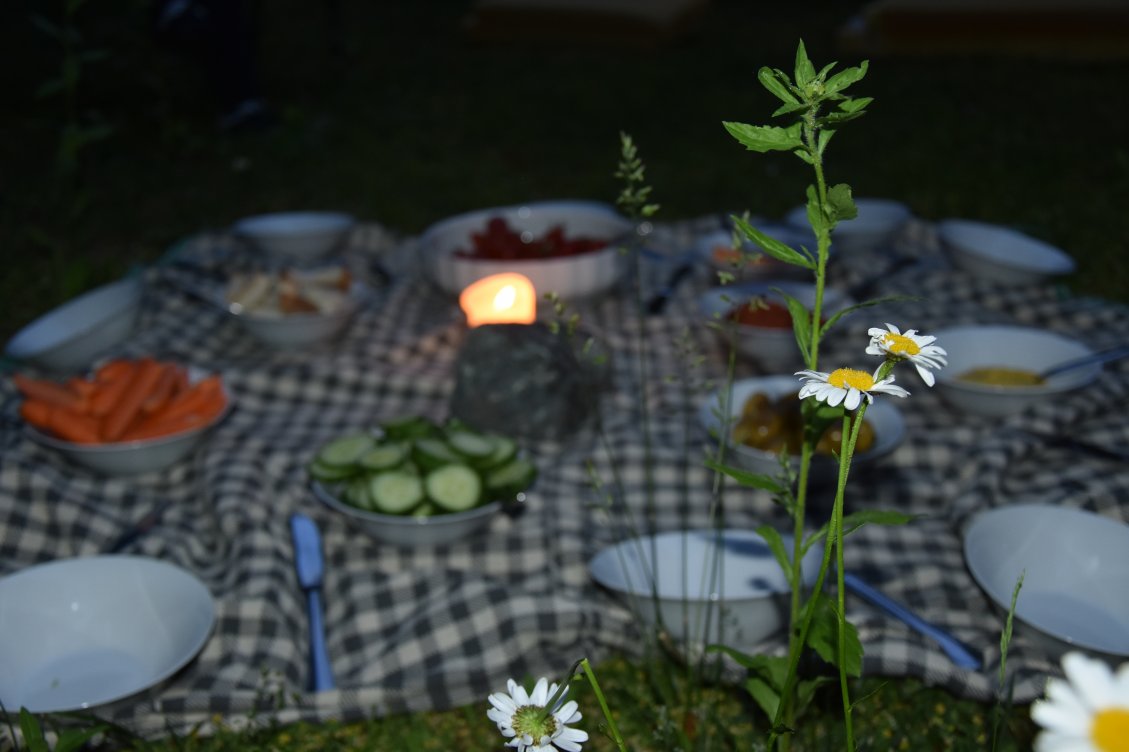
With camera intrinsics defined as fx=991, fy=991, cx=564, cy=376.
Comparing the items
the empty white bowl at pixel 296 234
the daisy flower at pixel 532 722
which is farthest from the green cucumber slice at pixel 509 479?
the empty white bowl at pixel 296 234

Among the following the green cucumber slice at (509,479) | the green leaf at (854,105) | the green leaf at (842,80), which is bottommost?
the green cucumber slice at (509,479)

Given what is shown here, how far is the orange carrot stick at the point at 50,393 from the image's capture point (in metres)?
2.73

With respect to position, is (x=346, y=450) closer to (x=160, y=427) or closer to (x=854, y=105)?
(x=160, y=427)

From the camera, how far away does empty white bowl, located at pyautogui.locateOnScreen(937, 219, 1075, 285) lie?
3744 millimetres

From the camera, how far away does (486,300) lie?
289 cm

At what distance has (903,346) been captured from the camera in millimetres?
924

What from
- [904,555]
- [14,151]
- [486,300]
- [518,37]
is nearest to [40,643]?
[486,300]

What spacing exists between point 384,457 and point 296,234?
2097 millimetres

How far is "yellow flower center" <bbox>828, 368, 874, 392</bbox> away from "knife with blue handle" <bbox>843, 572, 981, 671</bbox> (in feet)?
3.66

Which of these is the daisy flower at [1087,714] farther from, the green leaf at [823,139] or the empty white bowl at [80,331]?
the empty white bowl at [80,331]

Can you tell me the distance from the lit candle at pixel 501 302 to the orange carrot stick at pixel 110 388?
3.22ft

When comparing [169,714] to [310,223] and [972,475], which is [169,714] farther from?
[310,223]

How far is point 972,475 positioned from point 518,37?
9696 mm

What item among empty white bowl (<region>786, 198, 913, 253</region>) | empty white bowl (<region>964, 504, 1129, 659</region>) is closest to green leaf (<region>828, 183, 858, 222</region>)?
empty white bowl (<region>964, 504, 1129, 659</region>)
